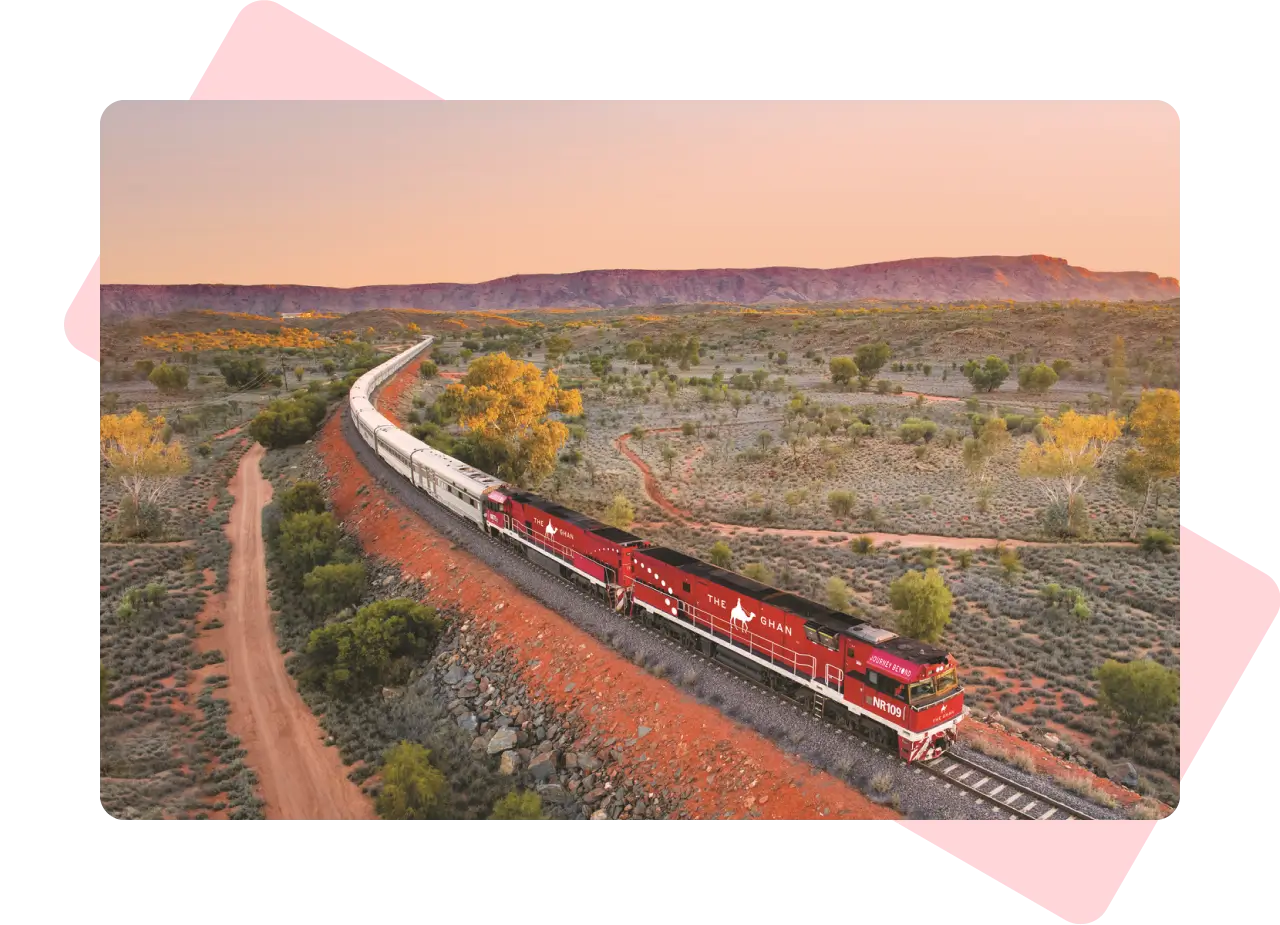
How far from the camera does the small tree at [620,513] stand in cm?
1625

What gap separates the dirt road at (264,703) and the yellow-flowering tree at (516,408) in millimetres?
4519

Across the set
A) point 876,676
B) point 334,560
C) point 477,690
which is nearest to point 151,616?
point 334,560

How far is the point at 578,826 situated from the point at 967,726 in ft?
21.9

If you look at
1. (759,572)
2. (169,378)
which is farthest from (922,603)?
(169,378)

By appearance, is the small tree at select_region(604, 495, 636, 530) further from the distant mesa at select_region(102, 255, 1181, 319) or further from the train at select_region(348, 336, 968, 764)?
the distant mesa at select_region(102, 255, 1181, 319)

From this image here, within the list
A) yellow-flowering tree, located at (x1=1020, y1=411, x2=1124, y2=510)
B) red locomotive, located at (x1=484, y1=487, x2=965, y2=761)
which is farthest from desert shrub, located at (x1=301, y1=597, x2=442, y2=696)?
yellow-flowering tree, located at (x1=1020, y1=411, x2=1124, y2=510)

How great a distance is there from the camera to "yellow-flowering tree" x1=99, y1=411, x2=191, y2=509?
1291 cm

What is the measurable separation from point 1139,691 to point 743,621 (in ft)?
22.0

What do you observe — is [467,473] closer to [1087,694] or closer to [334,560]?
[334,560]

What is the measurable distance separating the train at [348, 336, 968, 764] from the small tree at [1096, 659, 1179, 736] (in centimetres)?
265

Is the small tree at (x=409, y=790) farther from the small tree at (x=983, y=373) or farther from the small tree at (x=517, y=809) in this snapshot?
the small tree at (x=983, y=373)

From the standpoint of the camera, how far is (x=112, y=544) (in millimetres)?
12992

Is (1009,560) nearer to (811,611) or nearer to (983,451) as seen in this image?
(983,451)
